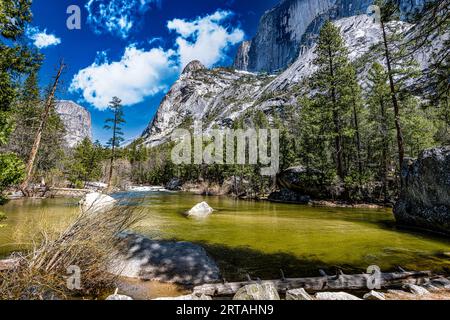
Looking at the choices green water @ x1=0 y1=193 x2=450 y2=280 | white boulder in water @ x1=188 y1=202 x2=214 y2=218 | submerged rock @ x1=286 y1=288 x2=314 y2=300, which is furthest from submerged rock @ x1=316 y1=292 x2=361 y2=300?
white boulder in water @ x1=188 y1=202 x2=214 y2=218

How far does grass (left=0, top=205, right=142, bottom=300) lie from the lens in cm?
434

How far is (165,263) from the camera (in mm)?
7938

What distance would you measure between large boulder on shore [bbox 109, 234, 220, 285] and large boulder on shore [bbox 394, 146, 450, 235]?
1147cm

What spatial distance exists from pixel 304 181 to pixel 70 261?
28988 millimetres

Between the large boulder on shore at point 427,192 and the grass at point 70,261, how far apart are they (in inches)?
549

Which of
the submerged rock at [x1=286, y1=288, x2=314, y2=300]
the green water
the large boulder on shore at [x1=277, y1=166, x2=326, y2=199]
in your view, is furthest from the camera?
the large boulder on shore at [x1=277, y1=166, x2=326, y2=199]

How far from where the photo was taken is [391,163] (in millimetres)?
35969

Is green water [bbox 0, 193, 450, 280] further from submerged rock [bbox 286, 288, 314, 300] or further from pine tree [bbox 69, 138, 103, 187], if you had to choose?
pine tree [bbox 69, 138, 103, 187]

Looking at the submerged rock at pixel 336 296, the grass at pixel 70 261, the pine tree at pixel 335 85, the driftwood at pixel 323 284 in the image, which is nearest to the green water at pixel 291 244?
the grass at pixel 70 261

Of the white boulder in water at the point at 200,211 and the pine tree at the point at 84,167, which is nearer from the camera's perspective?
the white boulder in water at the point at 200,211

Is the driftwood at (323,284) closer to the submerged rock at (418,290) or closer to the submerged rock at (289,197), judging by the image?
the submerged rock at (418,290)

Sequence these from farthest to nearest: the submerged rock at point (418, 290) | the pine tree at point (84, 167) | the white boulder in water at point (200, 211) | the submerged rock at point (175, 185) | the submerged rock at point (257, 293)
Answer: the submerged rock at point (175, 185), the pine tree at point (84, 167), the white boulder in water at point (200, 211), the submerged rock at point (418, 290), the submerged rock at point (257, 293)

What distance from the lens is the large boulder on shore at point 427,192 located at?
39.9 feet
